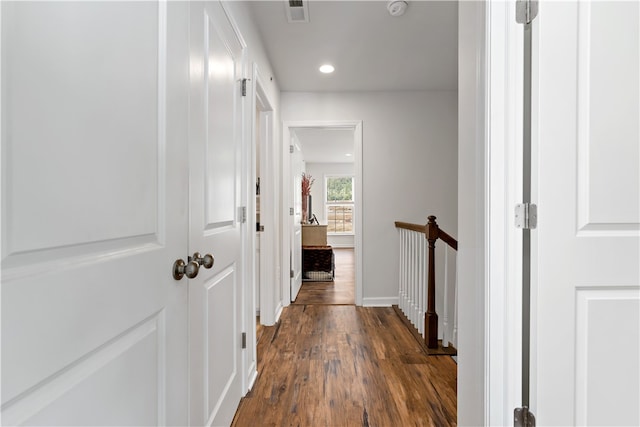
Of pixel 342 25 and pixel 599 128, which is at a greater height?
pixel 342 25

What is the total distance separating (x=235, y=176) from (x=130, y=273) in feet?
3.59

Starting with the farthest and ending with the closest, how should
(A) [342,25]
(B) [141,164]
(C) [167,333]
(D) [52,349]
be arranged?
1. (A) [342,25]
2. (C) [167,333]
3. (B) [141,164]
4. (D) [52,349]

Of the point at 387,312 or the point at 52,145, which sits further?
the point at 387,312

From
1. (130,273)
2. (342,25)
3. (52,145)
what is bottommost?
(130,273)

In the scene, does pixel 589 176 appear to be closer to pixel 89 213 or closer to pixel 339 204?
pixel 89 213

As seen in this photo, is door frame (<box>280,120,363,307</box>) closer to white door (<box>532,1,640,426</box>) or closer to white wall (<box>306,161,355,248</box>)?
white door (<box>532,1,640,426</box>)

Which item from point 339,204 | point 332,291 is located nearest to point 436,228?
point 332,291

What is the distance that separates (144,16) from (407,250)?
305cm

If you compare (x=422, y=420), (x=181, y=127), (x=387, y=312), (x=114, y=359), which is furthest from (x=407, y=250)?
(x=114, y=359)

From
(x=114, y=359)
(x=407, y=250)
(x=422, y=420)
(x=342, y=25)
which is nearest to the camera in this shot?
(x=114, y=359)

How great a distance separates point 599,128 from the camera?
1.06m

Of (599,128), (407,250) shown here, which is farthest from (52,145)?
(407,250)

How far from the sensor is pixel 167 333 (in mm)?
936

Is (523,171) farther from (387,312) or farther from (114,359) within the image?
(387,312)
